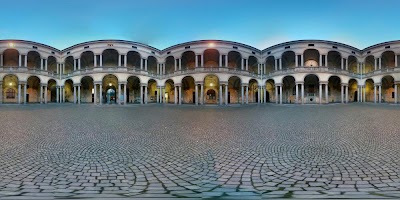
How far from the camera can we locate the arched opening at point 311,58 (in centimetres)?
3706

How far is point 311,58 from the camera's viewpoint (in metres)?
37.9

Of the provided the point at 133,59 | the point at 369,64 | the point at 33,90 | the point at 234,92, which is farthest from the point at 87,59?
the point at 369,64

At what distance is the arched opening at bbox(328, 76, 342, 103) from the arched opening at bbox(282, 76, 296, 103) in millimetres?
6084

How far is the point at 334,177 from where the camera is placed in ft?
13.5

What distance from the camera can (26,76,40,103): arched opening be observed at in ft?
126

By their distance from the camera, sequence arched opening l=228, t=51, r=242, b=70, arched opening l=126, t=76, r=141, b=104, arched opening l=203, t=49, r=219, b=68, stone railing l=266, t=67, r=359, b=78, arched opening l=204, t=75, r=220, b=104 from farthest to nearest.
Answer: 1. arched opening l=126, t=76, r=141, b=104
2. arched opening l=228, t=51, r=242, b=70
3. arched opening l=204, t=75, r=220, b=104
4. arched opening l=203, t=49, r=219, b=68
5. stone railing l=266, t=67, r=359, b=78

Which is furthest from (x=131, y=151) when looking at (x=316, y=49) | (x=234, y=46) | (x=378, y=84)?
(x=378, y=84)

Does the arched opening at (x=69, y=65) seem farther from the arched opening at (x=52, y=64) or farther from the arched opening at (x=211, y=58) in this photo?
the arched opening at (x=211, y=58)

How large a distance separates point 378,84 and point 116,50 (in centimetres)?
4252

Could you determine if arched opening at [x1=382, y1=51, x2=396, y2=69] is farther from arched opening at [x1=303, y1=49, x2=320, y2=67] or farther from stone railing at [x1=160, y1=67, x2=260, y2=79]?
stone railing at [x1=160, y1=67, x2=260, y2=79]

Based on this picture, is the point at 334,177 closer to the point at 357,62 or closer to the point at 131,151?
the point at 131,151

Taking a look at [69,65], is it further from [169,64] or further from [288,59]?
Result: [288,59]

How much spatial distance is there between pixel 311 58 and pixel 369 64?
11.5 meters

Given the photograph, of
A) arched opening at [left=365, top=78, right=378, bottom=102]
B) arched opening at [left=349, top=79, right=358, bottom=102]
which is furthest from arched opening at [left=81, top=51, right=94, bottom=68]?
arched opening at [left=365, top=78, right=378, bottom=102]
